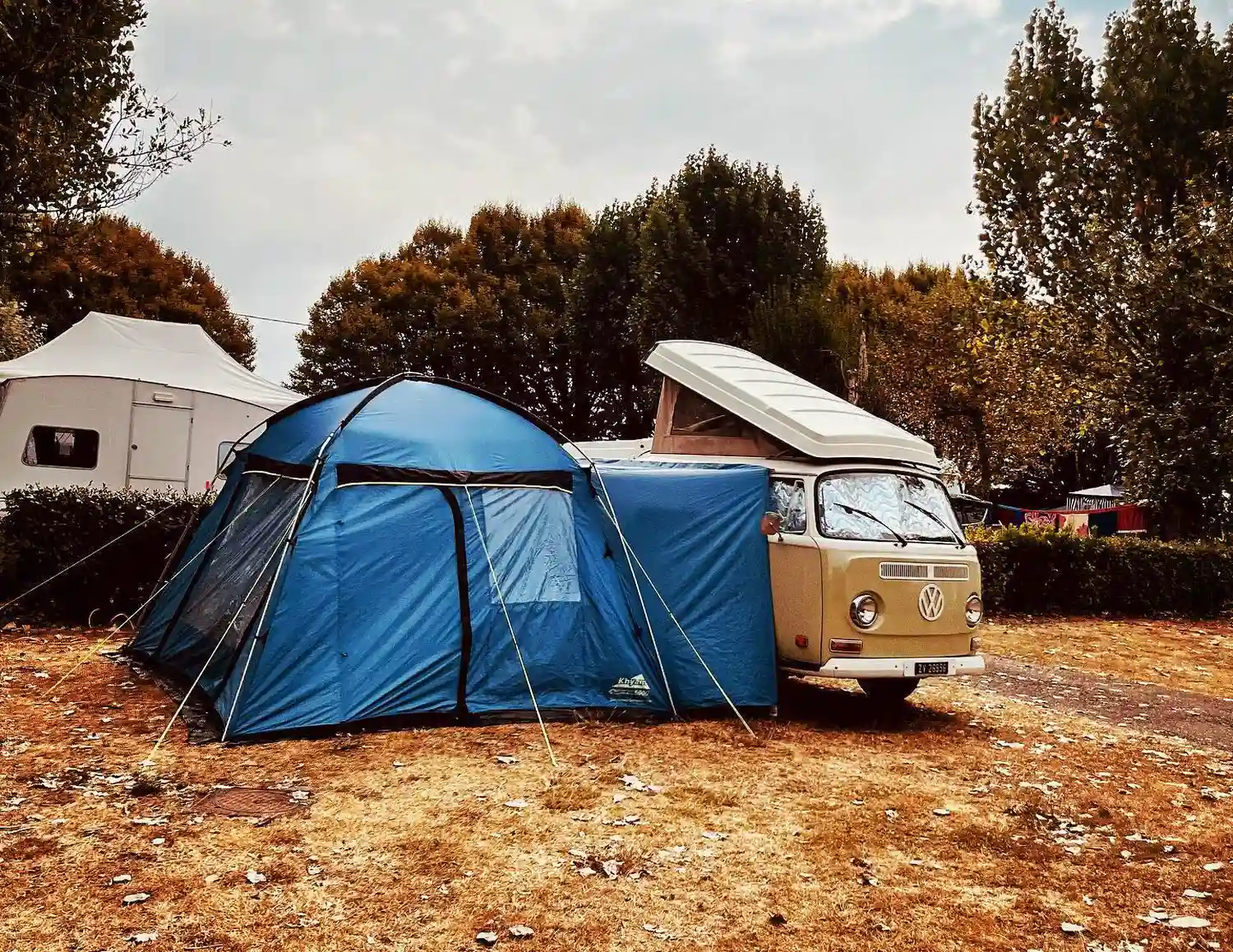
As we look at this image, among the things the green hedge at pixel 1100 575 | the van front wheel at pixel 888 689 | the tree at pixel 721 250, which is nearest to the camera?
the van front wheel at pixel 888 689

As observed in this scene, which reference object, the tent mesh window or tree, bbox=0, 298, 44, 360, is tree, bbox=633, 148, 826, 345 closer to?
tree, bbox=0, 298, 44, 360

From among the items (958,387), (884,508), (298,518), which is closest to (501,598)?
(298,518)

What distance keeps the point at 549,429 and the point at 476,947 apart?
16.9ft

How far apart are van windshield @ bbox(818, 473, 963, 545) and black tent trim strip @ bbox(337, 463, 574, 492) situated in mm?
2200

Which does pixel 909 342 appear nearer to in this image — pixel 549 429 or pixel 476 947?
pixel 549 429

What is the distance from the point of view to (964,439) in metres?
32.2

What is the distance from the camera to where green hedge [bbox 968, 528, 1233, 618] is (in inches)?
691

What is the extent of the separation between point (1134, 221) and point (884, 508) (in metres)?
16.8

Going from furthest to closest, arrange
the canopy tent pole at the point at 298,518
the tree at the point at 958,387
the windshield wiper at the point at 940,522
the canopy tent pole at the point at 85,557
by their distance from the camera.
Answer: the tree at the point at 958,387 → the canopy tent pole at the point at 85,557 → the windshield wiper at the point at 940,522 → the canopy tent pole at the point at 298,518

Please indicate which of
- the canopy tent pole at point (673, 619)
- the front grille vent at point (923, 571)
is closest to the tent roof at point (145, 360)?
the canopy tent pole at point (673, 619)

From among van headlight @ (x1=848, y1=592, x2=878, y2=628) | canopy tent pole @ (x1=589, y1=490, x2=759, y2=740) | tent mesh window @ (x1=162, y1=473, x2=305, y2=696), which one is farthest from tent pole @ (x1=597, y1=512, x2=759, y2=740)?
tent mesh window @ (x1=162, y1=473, x2=305, y2=696)

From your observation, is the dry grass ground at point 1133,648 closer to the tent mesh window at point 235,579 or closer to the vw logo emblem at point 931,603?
the vw logo emblem at point 931,603

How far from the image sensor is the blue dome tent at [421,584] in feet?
24.3

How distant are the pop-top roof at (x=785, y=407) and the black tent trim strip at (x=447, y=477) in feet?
5.72
